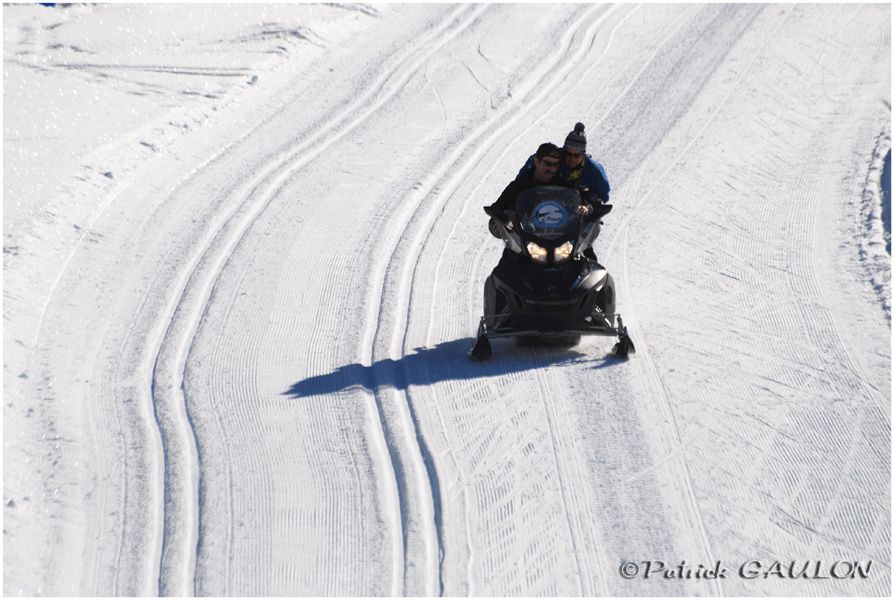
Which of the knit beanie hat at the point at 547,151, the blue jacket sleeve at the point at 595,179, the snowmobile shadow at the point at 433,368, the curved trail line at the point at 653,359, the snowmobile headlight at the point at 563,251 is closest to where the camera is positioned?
the curved trail line at the point at 653,359

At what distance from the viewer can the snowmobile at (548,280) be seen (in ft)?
27.5

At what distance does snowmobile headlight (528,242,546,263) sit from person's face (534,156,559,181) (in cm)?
57

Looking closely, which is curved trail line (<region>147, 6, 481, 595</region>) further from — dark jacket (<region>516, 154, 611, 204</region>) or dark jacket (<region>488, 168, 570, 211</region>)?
dark jacket (<region>516, 154, 611, 204</region>)

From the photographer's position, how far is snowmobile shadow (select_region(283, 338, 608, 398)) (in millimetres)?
8352

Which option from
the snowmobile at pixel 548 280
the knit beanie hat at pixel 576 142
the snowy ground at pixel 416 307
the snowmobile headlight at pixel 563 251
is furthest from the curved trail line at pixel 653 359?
the knit beanie hat at pixel 576 142

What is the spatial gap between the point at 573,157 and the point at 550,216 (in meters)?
0.61

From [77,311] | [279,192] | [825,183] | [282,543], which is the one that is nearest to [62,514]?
[282,543]

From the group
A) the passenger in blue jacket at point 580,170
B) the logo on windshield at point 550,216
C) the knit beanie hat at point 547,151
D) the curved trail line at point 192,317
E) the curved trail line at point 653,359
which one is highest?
the knit beanie hat at point 547,151

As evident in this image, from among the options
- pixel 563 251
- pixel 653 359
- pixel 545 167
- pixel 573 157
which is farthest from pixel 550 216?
pixel 653 359

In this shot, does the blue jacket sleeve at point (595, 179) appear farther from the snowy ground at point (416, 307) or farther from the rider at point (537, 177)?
the snowy ground at point (416, 307)

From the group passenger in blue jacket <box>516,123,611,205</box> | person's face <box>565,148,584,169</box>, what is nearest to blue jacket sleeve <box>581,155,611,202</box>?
passenger in blue jacket <box>516,123,611,205</box>

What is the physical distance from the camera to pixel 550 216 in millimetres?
8484

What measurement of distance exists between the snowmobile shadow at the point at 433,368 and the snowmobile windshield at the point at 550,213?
2.80ft

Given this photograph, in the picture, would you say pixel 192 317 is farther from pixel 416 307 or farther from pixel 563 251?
pixel 563 251
